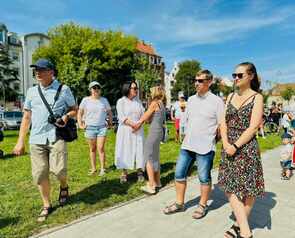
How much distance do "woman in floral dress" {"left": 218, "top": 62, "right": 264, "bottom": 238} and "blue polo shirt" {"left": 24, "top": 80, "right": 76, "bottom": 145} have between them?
211 centimetres

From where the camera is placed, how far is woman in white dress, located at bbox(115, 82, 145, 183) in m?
5.52

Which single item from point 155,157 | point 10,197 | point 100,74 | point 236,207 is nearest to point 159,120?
point 155,157

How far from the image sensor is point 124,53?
40938 mm

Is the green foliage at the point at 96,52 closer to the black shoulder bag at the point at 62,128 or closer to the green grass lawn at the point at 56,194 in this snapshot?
the green grass lawn at the point at 56,194

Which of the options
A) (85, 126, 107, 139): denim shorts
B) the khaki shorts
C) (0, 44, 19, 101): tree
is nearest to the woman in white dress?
(85, 126, 107, 139): denim shorts

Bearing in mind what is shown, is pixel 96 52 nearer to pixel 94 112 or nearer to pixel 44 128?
pixel 94 112

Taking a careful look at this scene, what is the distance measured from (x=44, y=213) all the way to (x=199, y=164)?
2120 millimetres

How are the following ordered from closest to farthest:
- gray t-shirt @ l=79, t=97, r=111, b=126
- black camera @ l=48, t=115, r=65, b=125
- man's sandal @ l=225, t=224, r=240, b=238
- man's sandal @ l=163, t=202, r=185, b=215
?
man's sandal @ l=225, t=224, r=240, b=238
black camera @ l=48, t=115, r=65, b=125
man's sandal @ l=163, t=202, r=185, b=215
gray t-shirt @ l=79, t=97, r=111, b=126

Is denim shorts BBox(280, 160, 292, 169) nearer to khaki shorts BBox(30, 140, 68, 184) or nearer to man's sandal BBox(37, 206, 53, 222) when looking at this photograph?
khaki shorts BBox(30, 140, 68, 184)

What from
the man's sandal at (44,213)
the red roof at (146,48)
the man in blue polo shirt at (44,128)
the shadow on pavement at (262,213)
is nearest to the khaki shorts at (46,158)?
the man in blue polo shirt at (44,128)

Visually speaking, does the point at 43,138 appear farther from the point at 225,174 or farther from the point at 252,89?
the point at 252,89

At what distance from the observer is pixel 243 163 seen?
3.26m

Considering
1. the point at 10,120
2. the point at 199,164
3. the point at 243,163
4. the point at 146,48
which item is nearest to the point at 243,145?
the point at 243,163

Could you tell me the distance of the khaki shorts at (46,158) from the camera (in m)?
4.03
